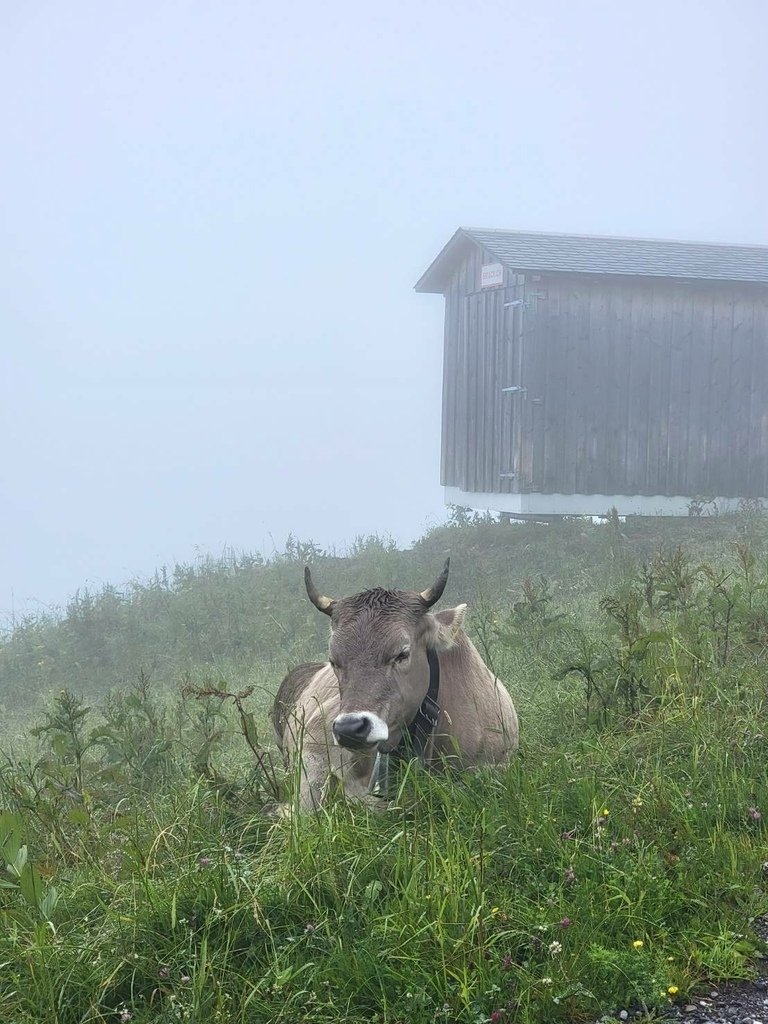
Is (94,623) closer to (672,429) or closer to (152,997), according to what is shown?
(672,429)

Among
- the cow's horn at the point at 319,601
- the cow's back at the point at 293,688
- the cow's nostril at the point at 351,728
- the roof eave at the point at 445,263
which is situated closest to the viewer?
the cow's nostril at the point at 351,728

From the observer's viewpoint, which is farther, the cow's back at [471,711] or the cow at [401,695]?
the cow's back at [471,711]

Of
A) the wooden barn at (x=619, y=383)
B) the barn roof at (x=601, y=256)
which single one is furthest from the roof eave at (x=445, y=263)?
the wooden barn at (x=619, y=383)

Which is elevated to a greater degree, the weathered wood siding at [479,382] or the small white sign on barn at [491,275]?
the small white sign on barn at [491,275]

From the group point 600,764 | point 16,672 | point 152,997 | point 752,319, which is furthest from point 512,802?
point 752,319

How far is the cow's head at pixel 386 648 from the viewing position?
5707 mm

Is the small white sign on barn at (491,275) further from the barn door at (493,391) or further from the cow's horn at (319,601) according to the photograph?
the cow's horn at (319,601)

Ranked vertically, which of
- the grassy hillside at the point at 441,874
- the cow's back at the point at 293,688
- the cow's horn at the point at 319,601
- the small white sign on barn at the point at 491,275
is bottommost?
the cow's back at the point at 293,688

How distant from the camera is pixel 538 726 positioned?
670 cm

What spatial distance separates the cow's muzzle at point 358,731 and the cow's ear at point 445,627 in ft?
3.61

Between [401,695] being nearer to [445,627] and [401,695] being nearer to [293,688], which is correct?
[445,627]

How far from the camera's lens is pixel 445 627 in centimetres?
641

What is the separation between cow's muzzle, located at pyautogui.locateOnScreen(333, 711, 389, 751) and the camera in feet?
17.0

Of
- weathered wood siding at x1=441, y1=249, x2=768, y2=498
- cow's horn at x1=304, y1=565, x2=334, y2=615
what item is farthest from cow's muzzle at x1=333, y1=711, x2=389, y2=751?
weathered wood siding at x1=441, y1=249, x2=768, y2=498
